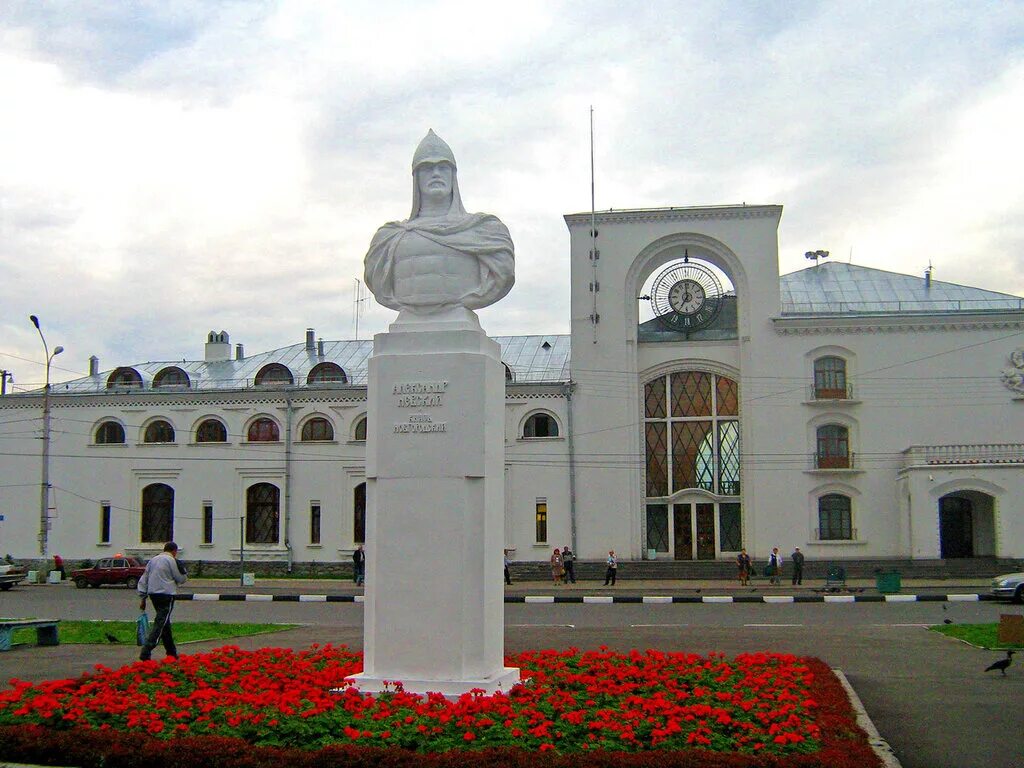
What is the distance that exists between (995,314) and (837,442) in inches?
291

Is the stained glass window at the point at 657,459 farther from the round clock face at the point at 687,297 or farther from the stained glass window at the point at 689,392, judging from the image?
the round clock face at the point at 687,297

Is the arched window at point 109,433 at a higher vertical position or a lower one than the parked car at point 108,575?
higher

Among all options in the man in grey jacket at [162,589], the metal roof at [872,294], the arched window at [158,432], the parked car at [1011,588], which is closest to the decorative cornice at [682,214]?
the metal roof at [872,294]

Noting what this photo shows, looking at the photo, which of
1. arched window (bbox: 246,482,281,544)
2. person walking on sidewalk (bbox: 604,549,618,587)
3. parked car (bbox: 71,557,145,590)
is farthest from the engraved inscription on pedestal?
arched window (bbox: 246,482,281,544)

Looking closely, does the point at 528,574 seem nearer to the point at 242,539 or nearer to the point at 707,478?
the point at 707,478

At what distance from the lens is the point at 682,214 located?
38.8m

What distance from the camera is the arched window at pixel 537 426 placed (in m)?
39.6

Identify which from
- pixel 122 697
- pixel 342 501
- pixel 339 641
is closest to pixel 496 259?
pixel 122 697

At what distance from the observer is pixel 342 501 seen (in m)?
40.3

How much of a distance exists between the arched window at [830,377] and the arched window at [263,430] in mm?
21442

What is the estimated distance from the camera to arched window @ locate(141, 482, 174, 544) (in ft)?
138

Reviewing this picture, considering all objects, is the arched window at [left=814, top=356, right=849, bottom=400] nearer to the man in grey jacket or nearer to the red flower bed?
the red flower bed

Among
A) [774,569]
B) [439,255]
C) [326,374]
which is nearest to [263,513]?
[326,374]

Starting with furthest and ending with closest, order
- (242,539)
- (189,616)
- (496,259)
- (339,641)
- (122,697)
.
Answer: (242,539) → (189,616) → (339,641) → (496,259) → (122,697)
